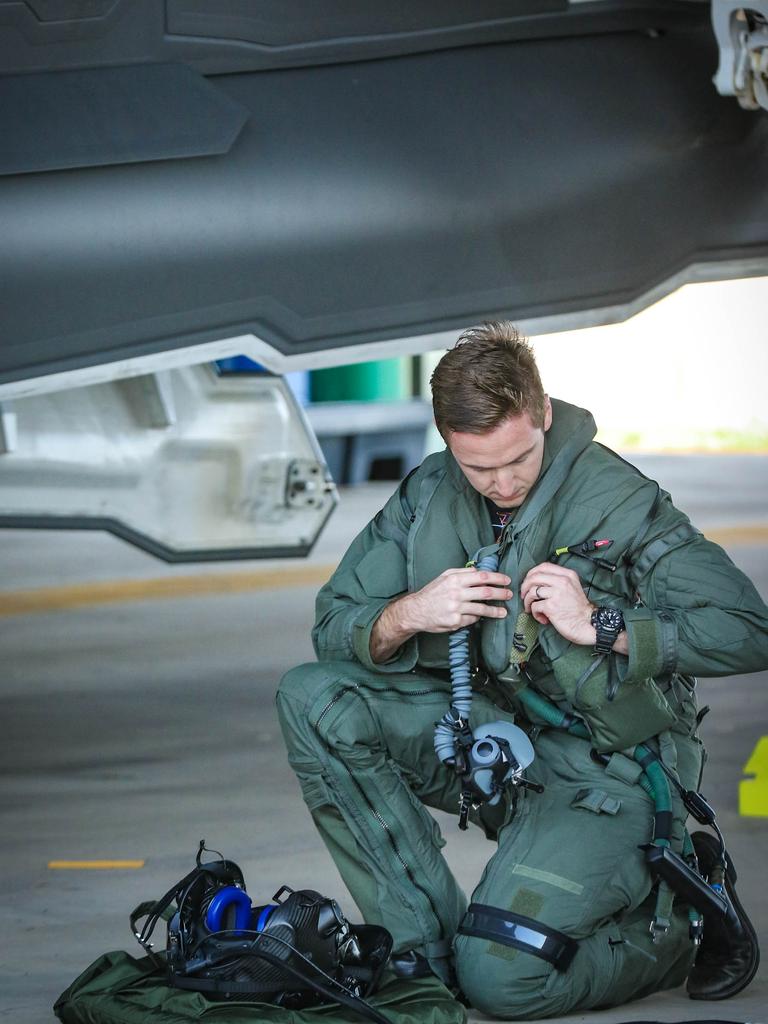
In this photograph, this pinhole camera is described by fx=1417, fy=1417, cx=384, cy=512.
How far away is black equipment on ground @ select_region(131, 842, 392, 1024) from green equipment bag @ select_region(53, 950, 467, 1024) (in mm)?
25

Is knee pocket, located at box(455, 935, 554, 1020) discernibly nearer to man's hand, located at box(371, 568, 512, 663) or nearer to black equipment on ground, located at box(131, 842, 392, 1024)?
black equipment on ground, located at box(131, 842, 392, 1024)

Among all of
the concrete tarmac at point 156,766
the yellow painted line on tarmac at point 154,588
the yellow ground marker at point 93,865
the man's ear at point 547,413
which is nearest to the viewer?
the man's ear at point 547,413

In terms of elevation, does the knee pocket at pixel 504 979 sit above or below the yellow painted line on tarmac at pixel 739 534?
below

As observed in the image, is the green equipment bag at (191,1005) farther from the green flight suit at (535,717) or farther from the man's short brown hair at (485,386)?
the man's short brown hair at (485,386)

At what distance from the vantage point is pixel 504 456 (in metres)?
2.12

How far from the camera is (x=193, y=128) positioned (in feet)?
9.88

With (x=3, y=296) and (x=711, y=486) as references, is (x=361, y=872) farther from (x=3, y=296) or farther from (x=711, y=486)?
(x=711, y=486)

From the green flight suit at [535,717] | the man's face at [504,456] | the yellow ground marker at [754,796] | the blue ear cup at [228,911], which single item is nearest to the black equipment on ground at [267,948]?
the blue ear cup at [228,911]

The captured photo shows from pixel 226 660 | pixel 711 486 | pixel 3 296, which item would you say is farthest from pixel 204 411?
pixel 711 486

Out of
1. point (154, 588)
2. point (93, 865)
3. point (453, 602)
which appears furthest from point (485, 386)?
point (154, 588)

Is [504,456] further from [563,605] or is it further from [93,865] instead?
[93,865]

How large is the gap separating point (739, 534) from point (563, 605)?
5762 mm

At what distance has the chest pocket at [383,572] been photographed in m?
2.33

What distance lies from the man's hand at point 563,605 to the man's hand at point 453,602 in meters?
0.06
